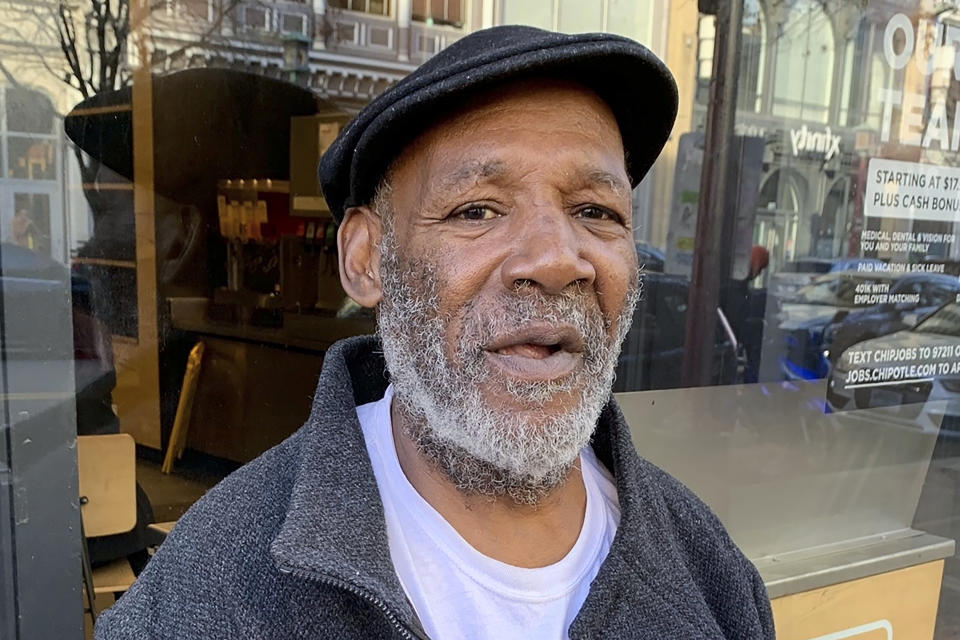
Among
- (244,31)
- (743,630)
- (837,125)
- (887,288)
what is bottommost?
(743,630)

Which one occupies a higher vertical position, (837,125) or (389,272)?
(837,125)

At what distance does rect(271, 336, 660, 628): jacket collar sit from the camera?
0.99 metres

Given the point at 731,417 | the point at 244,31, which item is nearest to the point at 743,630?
the point at 731,417

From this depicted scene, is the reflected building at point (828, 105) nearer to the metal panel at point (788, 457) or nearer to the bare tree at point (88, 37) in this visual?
the metal panel at point (788, 457)

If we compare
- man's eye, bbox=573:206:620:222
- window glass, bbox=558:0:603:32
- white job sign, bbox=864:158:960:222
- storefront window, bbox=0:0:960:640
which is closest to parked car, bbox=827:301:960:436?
storefront window, bbox=0:0:960:640

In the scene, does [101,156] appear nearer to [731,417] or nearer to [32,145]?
[32,145]

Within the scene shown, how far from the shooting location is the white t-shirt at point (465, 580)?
1123mm

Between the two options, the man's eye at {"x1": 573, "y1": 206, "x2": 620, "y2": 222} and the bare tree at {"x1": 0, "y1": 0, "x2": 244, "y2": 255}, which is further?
the bare tree at {"x1": 0, "y1": 0, "x2": 244, "y2": 255}

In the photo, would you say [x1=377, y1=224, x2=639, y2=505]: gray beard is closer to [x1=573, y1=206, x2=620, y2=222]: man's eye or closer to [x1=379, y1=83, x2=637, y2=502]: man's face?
[x1=379, y1=83, x2=637, y2=502]: man's face

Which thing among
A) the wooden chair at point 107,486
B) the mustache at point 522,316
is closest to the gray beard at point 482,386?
the mustache at point 522,316

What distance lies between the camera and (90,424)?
330 cm

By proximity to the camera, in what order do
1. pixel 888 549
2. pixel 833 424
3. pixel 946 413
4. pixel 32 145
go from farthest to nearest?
pixel 946 413, pixel 833 424, pixel 888 549, pixel 32 145

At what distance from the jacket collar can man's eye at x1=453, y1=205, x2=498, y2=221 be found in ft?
1.13

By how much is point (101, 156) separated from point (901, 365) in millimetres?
3575
